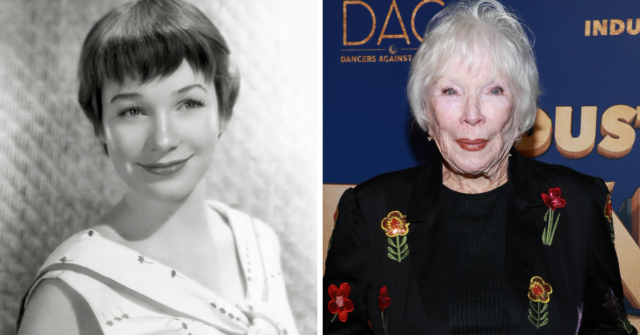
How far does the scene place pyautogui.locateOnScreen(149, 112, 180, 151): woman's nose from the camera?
34.2 inches

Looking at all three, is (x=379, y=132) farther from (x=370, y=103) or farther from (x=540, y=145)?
(x=540, y=145)

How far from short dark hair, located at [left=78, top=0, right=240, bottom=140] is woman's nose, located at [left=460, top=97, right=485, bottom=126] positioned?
59 centimetres

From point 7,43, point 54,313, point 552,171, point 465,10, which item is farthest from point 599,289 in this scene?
point 7,43

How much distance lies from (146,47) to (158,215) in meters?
0.29

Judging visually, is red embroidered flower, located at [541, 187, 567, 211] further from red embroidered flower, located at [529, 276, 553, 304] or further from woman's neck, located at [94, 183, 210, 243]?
woman's neck, located at [94, 183, 210, 243]

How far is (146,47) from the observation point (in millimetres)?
863

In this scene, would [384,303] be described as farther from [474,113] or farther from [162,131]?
[162,131]

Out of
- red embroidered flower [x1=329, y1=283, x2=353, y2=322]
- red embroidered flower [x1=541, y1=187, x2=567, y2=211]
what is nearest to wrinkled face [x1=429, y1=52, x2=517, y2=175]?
red embroidered flower [x1=541, y1=187, x2=567, y2=211]

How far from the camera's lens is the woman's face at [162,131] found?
2.85ft

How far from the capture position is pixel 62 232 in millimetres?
906

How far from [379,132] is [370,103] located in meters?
0.10

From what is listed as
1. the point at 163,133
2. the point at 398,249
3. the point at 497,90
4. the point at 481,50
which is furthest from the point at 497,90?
the point at 163,133

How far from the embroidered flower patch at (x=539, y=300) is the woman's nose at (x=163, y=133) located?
86 centimetres

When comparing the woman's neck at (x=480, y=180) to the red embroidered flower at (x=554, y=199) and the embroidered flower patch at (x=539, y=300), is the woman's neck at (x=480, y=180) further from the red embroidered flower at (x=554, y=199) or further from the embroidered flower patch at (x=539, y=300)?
the embroidered flower patch at (x=539, y=300)
